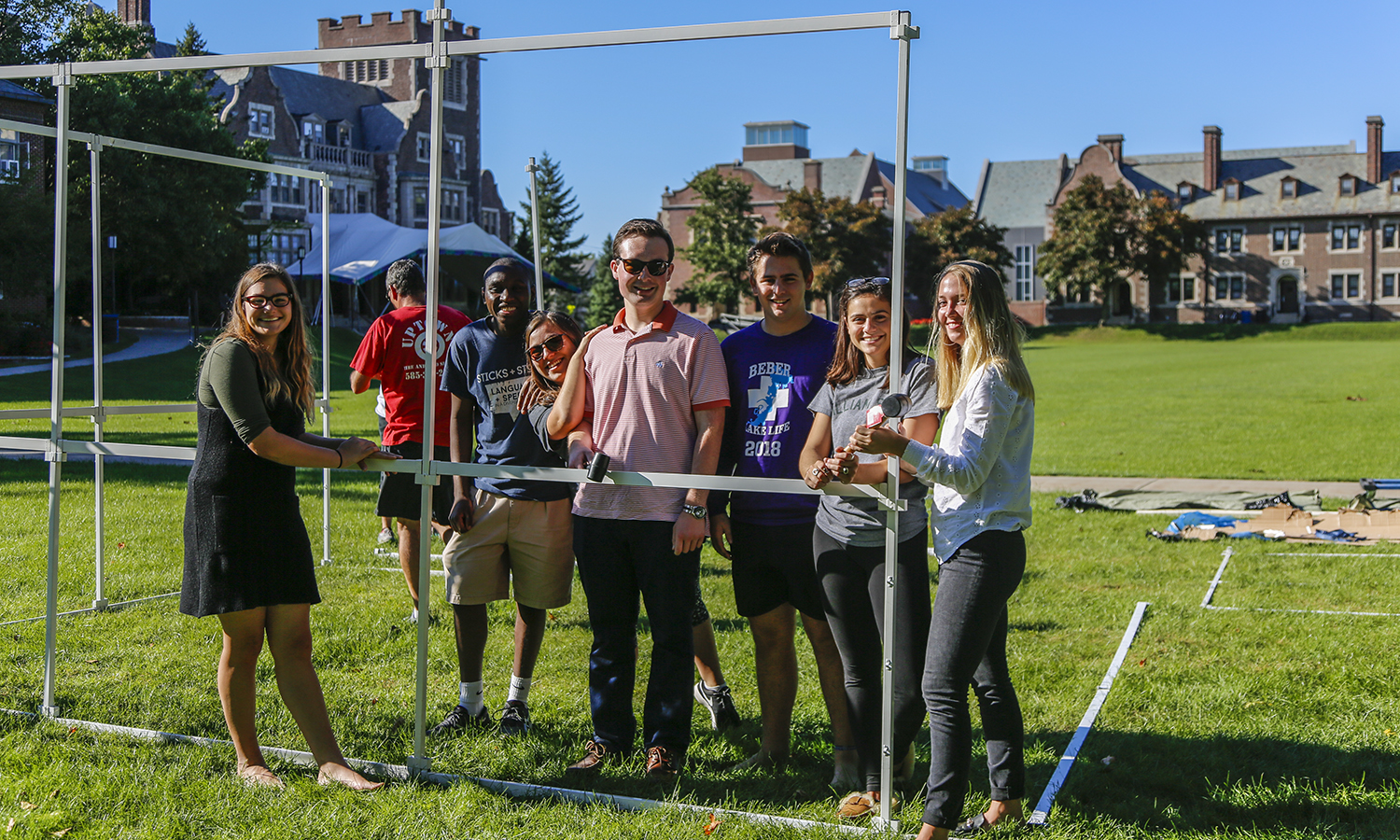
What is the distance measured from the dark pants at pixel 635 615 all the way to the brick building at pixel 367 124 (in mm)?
43463

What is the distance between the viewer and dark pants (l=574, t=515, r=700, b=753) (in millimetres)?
4227

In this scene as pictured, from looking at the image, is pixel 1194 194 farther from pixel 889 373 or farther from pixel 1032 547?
pixel 889 373

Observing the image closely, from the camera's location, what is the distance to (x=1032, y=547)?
8.98 meters

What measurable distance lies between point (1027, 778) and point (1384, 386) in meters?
26.4

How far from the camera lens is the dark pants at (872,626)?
386 cm

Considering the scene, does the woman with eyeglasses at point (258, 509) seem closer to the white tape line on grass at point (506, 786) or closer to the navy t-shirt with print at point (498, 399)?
the white tape line on grass at point (506, 786)

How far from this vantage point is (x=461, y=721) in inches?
193

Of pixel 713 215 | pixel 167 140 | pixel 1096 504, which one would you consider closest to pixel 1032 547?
pixel 1096 504

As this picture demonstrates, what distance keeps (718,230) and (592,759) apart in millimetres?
58345

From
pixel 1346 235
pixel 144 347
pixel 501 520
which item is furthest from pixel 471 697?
pixel 1346 235

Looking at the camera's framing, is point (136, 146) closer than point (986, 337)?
No

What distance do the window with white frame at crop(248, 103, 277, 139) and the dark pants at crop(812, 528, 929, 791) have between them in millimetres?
49141

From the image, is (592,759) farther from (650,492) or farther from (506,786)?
(650,492)

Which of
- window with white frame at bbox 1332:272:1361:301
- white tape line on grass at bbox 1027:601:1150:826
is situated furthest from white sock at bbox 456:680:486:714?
window with white frame at bbox 1332:272:1361:301
